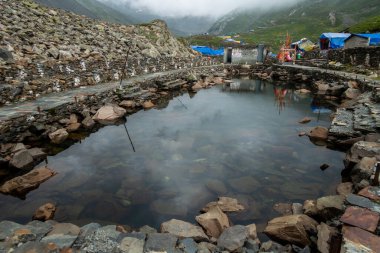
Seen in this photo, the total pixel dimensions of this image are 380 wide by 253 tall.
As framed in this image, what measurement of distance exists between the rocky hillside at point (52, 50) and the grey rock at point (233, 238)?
13208 mm

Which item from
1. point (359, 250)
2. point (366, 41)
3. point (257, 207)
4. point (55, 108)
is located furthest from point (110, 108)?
point (366, 41)

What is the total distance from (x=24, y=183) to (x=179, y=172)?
5.68 m

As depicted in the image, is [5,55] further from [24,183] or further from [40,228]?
[40,228]

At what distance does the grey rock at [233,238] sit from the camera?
606 centimetres

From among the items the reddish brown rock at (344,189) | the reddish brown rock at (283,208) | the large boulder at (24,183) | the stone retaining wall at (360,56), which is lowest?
the reddish brown rock at (283,208)

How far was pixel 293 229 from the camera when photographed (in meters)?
6.90

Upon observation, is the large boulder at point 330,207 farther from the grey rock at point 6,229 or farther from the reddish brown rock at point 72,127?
the reddish brown rock at point 72,127

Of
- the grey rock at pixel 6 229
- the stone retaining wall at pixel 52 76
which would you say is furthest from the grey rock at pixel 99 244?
the stone retaining wall at pixel 52 76

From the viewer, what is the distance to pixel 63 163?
11883 millimetres

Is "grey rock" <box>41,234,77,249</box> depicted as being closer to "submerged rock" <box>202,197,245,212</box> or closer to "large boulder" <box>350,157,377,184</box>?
"submerged rock" <box>202,197,245,212</box>

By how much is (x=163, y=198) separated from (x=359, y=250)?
6.10m

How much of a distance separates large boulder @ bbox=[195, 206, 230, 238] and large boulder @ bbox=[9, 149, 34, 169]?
303 inches


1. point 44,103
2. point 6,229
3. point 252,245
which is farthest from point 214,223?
point 44,103

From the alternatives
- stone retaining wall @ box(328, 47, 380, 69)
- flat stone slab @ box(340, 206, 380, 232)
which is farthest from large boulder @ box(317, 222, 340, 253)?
stone retaining wall @ box(328, 47, 380, 69)
